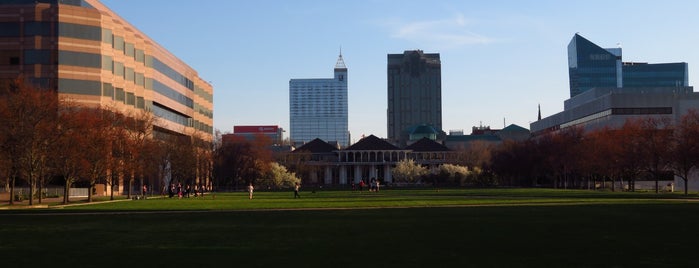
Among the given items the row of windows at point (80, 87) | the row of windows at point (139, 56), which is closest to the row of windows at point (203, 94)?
the row of windows at point (139, 56)

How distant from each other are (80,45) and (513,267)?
8557 centimetres

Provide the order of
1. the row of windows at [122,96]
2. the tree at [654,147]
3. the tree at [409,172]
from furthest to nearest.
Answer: the tree at [409,172] → the row of windows at [122,96] → the tree at [654,147]

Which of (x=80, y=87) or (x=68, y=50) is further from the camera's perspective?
(x=80, y=87)

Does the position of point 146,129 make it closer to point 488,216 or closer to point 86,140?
point 86,140

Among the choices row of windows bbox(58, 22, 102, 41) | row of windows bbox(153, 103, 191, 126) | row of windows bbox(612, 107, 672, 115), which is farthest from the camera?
row of windows bbox(612, 107, 672, 115)

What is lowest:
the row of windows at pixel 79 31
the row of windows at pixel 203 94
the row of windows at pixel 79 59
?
the row of windows at pixel 79 59

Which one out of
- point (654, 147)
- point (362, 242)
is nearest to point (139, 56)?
point (654, 147)

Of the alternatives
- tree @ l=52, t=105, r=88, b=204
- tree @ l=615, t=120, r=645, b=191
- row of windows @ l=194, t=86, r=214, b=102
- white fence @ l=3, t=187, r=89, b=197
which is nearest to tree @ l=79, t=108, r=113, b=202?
tree @ l=52, t=105, r=88, b=204

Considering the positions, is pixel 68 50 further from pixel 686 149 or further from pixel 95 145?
pixel 686 149

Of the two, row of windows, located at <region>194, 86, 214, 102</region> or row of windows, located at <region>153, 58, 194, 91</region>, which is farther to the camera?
row of windows, located at <region>194, 86, 214, 102</region>

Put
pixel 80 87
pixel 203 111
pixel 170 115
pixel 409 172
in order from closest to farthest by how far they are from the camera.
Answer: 1. pixel 80 87
2. pixel 170 115
3. pixel 203 111
4. pixel 409 172

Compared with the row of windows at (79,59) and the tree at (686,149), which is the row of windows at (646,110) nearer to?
the tree at (686,149)

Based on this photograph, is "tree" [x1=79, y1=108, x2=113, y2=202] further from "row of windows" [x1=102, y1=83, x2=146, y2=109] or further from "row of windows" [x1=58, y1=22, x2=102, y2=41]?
"row of windows" [x1=58, y1=22, x2=102, y2=41]

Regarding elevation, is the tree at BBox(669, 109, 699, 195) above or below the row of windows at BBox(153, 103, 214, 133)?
below
